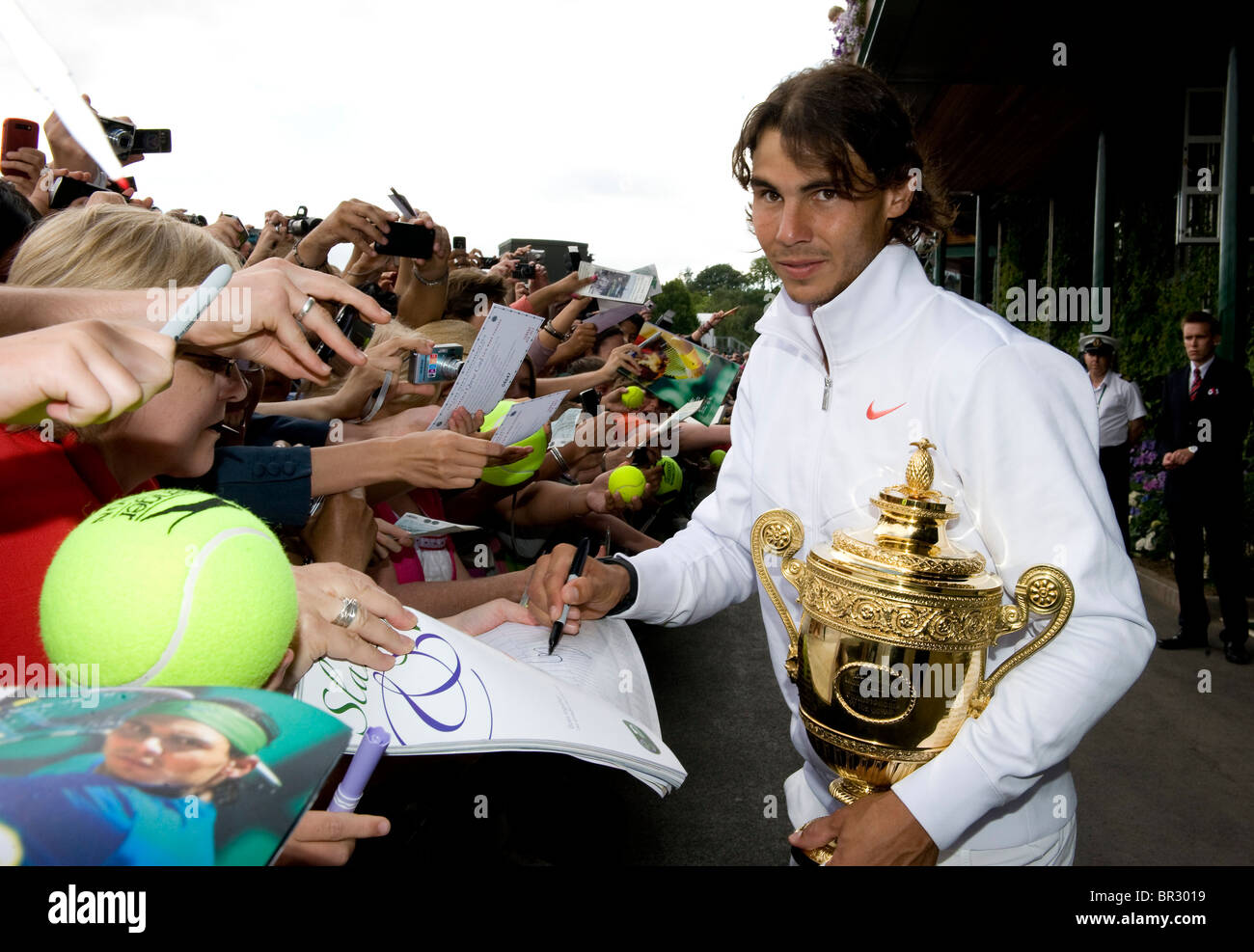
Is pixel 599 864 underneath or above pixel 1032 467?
underneath

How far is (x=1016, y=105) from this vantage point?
10.2m

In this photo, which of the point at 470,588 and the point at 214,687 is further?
the point at 470,588

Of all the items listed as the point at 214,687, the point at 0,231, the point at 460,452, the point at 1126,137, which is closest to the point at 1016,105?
the point at 1126,137

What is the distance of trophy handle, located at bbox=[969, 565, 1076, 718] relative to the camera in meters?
1.26

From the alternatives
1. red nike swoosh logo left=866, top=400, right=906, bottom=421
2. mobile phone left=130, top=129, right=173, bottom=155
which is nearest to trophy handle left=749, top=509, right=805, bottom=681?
red nike swoosh logo left=866, top=400, right=906, bottom=421

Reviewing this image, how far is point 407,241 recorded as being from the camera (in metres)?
3.81

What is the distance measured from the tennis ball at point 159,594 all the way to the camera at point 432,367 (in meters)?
2.52

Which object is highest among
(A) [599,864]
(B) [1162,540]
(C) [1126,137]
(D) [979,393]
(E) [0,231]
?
(C) [1126,137]

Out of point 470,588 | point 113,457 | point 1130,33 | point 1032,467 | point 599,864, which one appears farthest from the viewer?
point 1130,33

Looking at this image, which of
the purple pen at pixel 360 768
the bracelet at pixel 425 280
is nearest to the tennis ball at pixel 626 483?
the bracelet at pixel 425 280

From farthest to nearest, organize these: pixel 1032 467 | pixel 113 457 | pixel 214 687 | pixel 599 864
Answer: pixel 599 864 → pixel 113 457 → pixel 1032 467 → pixel 214 687

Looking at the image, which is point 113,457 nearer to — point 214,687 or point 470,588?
point 214,687

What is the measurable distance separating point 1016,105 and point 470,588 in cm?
1008

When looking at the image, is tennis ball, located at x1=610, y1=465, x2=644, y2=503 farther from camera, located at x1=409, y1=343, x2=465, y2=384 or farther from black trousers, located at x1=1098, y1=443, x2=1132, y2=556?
black trousers, located at x1=1098, y1=443, x2=1132, y2=556
